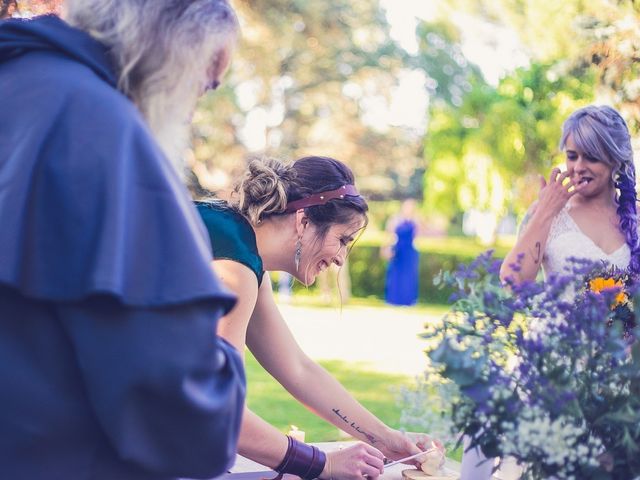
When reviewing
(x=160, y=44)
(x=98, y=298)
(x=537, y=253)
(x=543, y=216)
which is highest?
(x=160, y=44)

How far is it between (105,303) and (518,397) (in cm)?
65

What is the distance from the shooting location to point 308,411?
7699 mm

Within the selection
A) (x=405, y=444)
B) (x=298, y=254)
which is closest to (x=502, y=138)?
(x=298, y=254)

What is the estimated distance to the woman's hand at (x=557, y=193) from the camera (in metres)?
3.48

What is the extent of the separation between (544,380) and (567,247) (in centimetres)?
233

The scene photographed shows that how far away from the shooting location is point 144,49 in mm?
1193

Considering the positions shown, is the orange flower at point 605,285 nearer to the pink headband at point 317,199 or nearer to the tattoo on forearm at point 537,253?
the pink headband at point 317,199

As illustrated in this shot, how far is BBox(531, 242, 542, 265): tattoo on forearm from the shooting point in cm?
345

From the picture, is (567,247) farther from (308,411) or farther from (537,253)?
(308,411)

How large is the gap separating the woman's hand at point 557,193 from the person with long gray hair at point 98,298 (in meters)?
2.55

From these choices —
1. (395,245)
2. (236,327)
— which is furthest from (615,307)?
(395,245)

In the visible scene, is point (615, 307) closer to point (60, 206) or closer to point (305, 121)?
point (60, 206)

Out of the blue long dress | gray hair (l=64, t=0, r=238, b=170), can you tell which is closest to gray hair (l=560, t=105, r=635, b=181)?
gray hair (l=64, t=0, r=238, b=170)

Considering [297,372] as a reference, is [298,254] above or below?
above
